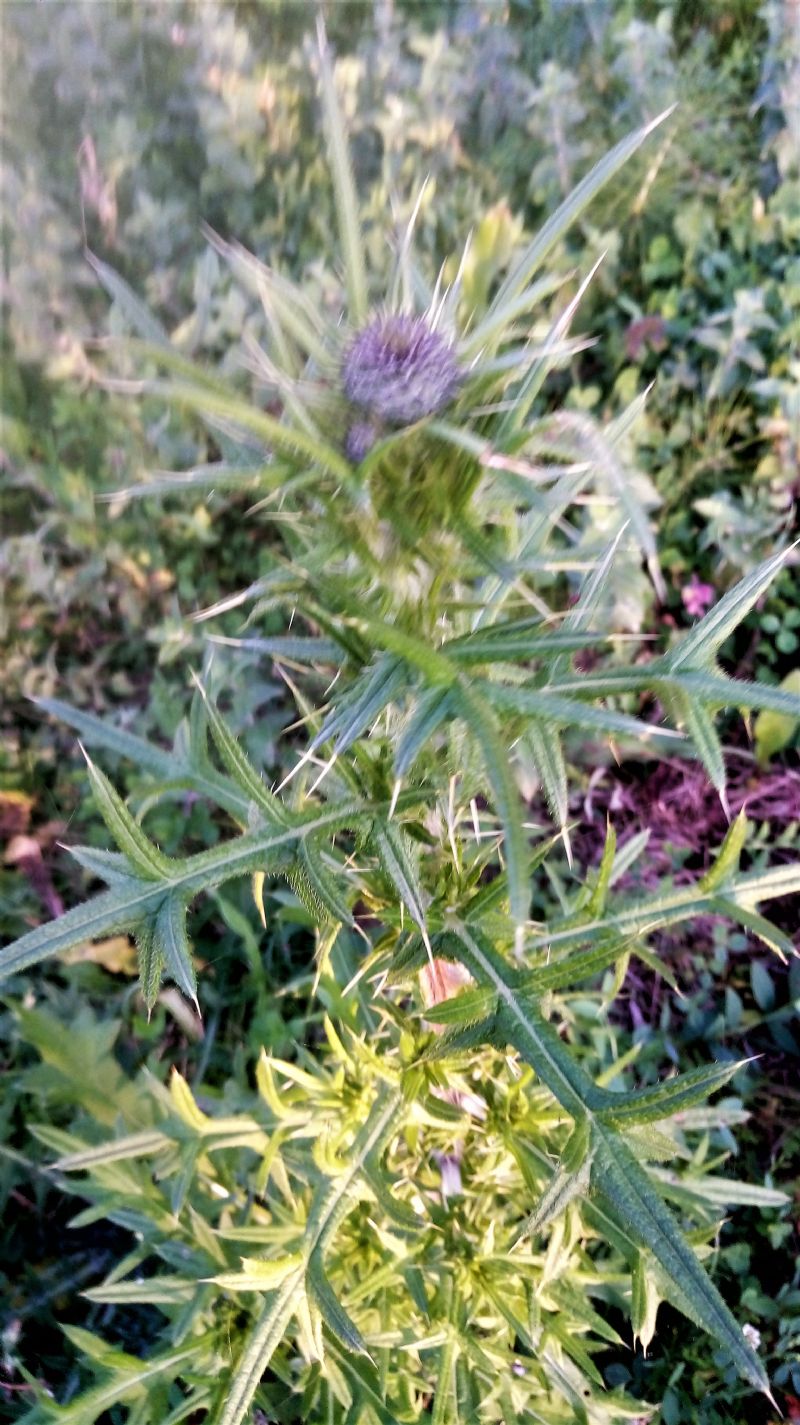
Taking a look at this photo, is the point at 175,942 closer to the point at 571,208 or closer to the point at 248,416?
the point at 248,416

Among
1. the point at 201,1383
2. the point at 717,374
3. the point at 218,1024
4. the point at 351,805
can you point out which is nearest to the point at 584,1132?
the point at 351,805

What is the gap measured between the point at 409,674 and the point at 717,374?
5.71 ft

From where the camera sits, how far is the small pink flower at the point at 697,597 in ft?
7.04

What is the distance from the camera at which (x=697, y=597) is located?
216 cm

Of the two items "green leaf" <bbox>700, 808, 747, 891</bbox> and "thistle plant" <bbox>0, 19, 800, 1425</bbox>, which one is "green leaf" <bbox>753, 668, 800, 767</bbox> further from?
"green leaf" <bbox>700, 808, 747, 891</bbox>

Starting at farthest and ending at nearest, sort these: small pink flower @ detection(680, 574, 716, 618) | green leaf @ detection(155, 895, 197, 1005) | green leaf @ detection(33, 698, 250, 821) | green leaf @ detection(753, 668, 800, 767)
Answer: small pink flower @ detection(680, 574, 716, 618) < green leaf @ detection(753, 668, 800, 767) < green leaf @ detection(33, 698, 250, 821) < green leaf @ detection(155, 895, 197, 1005)

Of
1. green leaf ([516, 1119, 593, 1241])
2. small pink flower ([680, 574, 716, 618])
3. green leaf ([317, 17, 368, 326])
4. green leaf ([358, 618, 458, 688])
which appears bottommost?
small pink flower ([680, 574, 716, 618])

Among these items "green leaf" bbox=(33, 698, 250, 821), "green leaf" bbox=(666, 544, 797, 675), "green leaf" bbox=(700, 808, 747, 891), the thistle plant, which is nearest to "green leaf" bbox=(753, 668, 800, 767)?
the thistle plant

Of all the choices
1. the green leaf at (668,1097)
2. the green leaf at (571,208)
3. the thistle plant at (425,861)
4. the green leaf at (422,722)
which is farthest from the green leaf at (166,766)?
the green leaf at (571,208)

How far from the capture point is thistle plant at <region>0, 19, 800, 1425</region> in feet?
2.28

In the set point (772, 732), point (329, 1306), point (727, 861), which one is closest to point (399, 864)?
point (727, 861)

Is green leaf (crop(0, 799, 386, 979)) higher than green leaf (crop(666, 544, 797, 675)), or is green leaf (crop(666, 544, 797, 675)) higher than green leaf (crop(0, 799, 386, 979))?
green leaf (crop(666, 544, 797, 675))

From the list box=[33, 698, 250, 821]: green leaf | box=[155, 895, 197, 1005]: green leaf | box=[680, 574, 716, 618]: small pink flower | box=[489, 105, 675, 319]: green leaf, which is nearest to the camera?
box=[489, 105, 675, 319]: green leaf

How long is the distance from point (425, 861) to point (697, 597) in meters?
1.37
